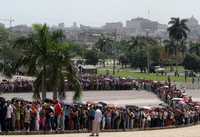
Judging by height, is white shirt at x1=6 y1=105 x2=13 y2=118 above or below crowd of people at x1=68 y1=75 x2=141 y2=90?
below

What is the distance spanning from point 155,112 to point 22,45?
31.2ft

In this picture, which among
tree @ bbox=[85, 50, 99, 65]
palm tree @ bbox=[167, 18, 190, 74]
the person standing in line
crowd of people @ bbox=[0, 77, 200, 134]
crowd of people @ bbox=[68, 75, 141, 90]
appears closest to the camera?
the person standing in line

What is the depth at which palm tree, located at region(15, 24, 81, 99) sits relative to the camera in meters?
35.4

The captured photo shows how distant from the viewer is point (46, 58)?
35625 mm

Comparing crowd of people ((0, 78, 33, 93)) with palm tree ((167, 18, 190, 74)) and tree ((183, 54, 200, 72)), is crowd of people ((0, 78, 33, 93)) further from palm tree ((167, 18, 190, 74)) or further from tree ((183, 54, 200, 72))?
palm tree ((167, 18, 190, 74))

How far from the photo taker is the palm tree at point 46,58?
1395 inches

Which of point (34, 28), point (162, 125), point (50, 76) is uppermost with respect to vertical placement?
point (34, 28)

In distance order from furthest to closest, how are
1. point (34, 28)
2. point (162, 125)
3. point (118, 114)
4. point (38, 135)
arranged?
point (34, 28)
point (162, 125)
point (118, 114)
point (38, 135)

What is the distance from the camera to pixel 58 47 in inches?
1400

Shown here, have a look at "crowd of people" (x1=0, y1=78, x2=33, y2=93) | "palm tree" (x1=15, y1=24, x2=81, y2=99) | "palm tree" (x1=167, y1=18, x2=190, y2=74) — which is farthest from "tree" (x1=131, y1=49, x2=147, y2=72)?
"palm tree" (x1=15, y1=24, x2=81, y2=99)

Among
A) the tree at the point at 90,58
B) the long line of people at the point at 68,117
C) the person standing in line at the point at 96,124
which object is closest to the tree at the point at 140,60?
the tree at the point at 90,58

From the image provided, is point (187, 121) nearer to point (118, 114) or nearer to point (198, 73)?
point (118, 114)

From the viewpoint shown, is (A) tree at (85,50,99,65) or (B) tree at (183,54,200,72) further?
(A) tree at (85,50,99,65)

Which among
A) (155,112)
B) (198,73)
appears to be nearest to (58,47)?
(155,112)
